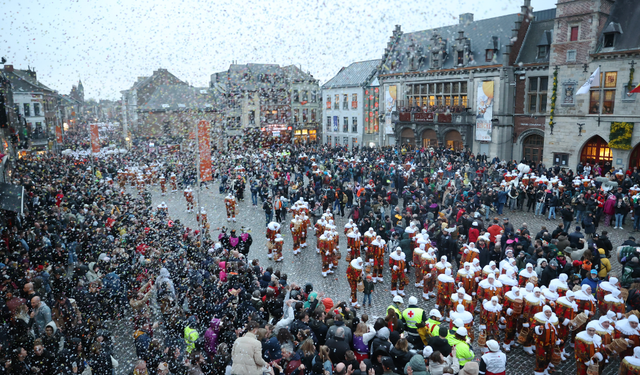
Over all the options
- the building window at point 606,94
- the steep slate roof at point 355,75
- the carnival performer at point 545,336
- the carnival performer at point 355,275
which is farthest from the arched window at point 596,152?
the steep slate roof at point 355,75

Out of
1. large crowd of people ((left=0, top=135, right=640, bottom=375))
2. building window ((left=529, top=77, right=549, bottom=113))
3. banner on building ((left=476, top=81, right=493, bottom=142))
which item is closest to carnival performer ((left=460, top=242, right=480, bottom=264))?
large crowd of people ((left=0, top=135, right=640, bottom=375))

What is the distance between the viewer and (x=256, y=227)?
19.4m

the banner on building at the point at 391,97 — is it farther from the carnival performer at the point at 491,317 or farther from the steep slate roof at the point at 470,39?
the carnival performer at the point at 491,317

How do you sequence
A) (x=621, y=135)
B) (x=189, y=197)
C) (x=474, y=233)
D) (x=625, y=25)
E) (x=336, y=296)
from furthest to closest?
(x=625, y=25)
(x=621, y=135)
(x=189, y=197)
(x=474, y=233)
(x=336, y=296)

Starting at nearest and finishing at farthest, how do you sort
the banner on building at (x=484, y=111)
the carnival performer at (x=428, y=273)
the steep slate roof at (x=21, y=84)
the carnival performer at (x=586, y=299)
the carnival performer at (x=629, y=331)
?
the carnival performer at (x=629, y=331) → the carnival performer at (x=586, y=299) → the carnival performer at (x=428, y=273) → the banner on building at (x=484, y=111) → the steep slate roof at (x=21, y=84)

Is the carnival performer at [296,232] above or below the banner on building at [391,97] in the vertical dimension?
below

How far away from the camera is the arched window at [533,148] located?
3077 centimetres

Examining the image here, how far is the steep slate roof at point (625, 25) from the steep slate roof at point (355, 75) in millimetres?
23762

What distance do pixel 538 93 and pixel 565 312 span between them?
25862mm

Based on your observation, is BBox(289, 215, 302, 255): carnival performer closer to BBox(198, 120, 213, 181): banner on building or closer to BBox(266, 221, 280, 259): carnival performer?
BBox(266, 221, 280, 259): carnival performer

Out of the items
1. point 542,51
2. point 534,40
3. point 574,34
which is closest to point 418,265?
point 574,34

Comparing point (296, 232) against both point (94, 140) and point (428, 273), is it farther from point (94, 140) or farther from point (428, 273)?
point (94, 140)

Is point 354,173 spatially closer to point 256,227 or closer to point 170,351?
point 256,227

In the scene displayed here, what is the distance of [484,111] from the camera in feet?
107
